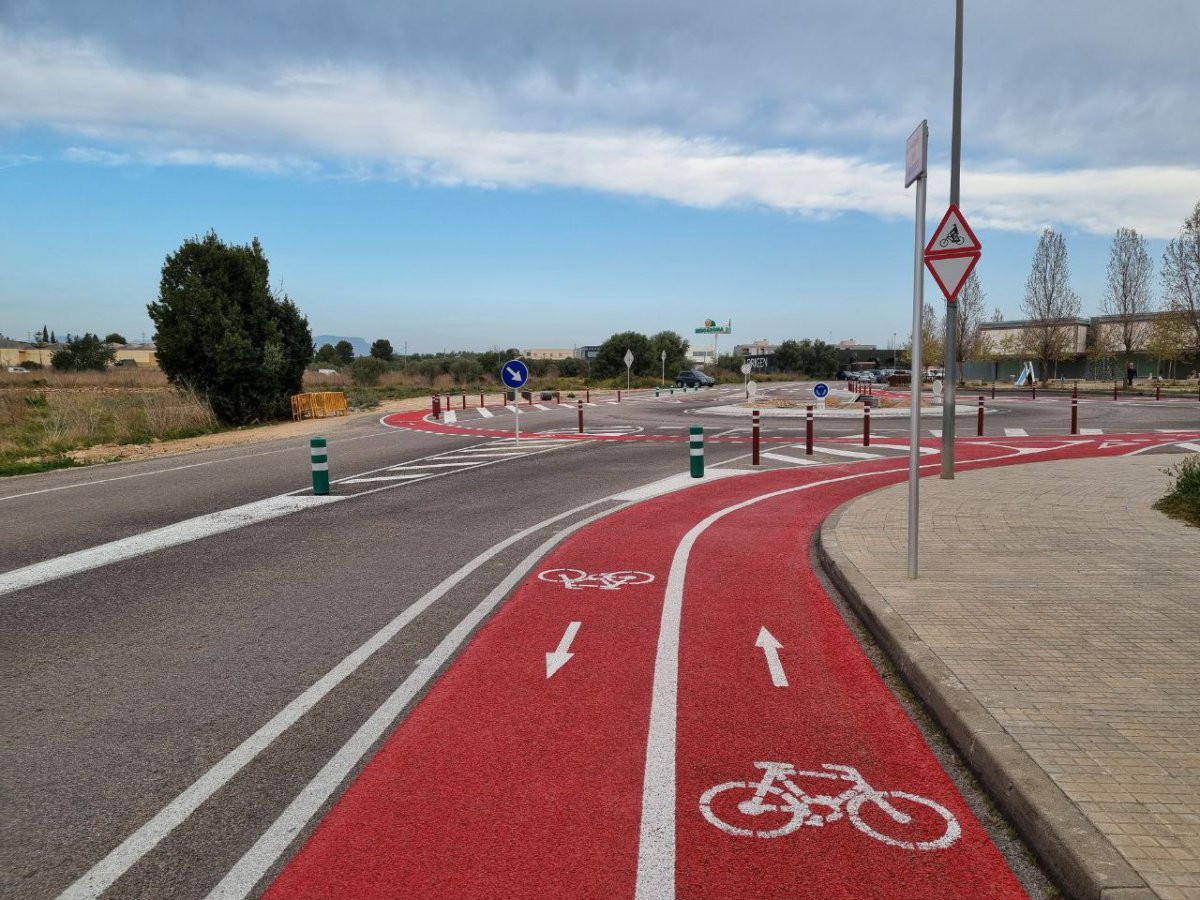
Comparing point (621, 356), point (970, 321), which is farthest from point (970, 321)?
point (621, 356)

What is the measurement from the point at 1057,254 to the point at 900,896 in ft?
236

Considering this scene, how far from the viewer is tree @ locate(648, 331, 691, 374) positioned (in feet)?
280

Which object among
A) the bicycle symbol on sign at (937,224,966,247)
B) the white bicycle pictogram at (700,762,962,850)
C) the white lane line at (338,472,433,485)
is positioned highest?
the bicycle symbol on sign at (937,224,966,247)

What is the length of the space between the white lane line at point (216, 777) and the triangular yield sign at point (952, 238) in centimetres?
529

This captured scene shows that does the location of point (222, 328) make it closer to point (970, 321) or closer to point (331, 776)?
point (331, 776)

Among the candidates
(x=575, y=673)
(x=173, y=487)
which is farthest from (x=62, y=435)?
(x=575, y=673)

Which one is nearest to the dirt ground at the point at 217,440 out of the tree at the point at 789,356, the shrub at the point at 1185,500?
the shrub at the point at 1185,500

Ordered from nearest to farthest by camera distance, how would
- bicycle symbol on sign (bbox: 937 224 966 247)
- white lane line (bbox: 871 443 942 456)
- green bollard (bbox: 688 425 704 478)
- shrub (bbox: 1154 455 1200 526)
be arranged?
bicycle symbol on sign (bbox: 937 224 966 247)
shrub (bbox: 1154 455 1200 526)
green bollard (bbox: 688 425 704 478)
white lane line (bbox: 871 443 942 456)

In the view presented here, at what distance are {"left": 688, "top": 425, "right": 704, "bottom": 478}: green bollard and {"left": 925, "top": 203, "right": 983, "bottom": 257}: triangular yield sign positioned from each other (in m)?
6.50

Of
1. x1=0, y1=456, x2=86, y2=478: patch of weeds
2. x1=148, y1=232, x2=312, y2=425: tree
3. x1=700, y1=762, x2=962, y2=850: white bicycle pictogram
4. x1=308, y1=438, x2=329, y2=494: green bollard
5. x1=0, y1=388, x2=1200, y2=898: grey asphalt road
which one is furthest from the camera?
x1=148, y1=232, x2=312, y2=425: tree

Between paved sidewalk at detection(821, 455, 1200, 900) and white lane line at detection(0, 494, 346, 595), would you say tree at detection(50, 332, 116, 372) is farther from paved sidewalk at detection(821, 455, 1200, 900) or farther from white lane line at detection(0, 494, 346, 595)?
paved sidewalk at detection(821, 455, 1200, 900)

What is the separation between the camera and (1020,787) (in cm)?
328

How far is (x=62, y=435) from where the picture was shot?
77.3 feet

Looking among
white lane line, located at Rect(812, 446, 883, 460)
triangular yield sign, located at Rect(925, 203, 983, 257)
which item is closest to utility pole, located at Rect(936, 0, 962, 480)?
white lane line, located at Rect(812, 446, 883, 460)
